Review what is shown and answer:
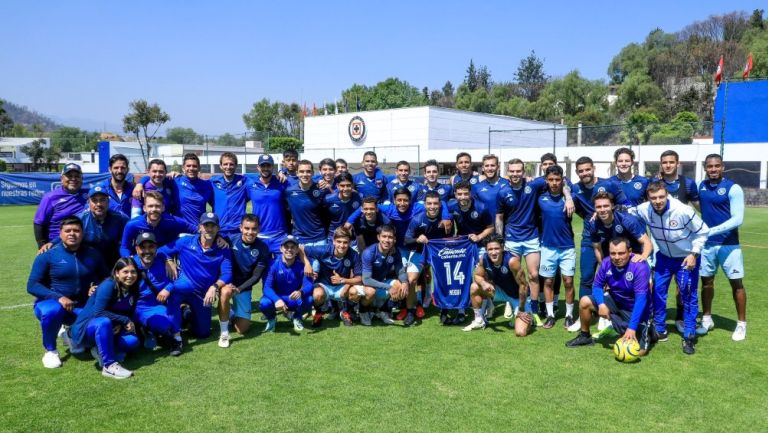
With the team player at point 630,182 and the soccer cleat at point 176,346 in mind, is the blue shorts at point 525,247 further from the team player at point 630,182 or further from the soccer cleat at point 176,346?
the soccer cleat at point 176,346

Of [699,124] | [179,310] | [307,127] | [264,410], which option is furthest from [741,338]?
[307,127]

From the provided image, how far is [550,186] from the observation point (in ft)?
22.9

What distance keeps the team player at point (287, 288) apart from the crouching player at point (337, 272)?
17 cm

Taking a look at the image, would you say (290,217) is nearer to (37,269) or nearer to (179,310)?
(179,310)

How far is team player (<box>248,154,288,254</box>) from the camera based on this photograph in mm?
7516

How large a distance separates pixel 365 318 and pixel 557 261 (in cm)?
259

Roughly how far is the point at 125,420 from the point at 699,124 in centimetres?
3395

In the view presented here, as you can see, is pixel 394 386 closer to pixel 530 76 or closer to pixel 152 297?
pixel 152 297

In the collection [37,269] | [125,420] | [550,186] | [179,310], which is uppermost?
[550,186]

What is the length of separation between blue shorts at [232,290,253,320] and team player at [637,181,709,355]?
15.8 feet

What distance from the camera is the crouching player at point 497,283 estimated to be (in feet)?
22.2

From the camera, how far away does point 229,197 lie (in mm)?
7629

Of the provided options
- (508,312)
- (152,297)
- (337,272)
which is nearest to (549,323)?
(508,312)

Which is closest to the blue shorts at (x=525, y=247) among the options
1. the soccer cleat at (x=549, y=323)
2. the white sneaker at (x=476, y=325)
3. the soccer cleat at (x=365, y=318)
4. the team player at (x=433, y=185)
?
the soccer cleat at (x=549, y=323)
